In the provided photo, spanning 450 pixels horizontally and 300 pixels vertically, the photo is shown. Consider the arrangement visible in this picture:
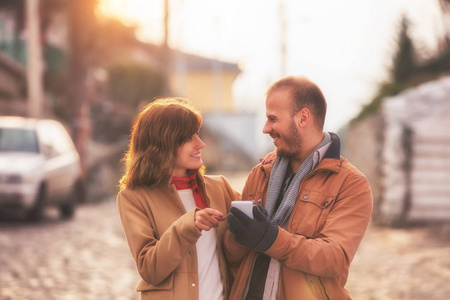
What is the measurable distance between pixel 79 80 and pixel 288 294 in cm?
1654

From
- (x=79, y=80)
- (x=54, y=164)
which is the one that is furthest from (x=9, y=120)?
(x=79, y=80)

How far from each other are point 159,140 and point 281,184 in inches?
24.6

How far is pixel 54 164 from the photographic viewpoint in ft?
45.5

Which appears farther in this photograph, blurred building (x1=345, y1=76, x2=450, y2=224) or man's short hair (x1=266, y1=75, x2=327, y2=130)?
blurred building (x1=345, y1=76, x2=450, y2=224)

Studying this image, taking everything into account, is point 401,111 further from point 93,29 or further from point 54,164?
point 93,29

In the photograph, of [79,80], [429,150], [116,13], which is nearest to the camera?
[429,150]

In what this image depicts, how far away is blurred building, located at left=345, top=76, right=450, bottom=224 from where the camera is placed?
42.1 feet

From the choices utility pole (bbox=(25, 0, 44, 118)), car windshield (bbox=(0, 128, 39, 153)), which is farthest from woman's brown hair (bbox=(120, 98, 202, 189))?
utility pole (bbox=(25, 0, 44, 118))

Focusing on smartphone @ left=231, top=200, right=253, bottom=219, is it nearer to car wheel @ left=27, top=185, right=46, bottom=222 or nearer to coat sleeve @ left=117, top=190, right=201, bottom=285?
coat sleeve @ left=117, top=190, right=201, bottom=285

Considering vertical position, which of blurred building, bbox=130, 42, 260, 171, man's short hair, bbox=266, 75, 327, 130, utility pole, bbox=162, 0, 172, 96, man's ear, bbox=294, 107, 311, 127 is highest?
utility pole, bbox=162, 0, 172, 96

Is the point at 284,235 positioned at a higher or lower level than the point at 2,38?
lower

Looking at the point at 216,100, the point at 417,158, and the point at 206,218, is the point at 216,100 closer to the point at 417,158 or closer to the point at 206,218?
the point at 417,158

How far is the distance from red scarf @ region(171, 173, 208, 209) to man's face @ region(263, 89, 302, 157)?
0.45 meters

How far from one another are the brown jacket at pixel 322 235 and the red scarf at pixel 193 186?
10.1 inches
